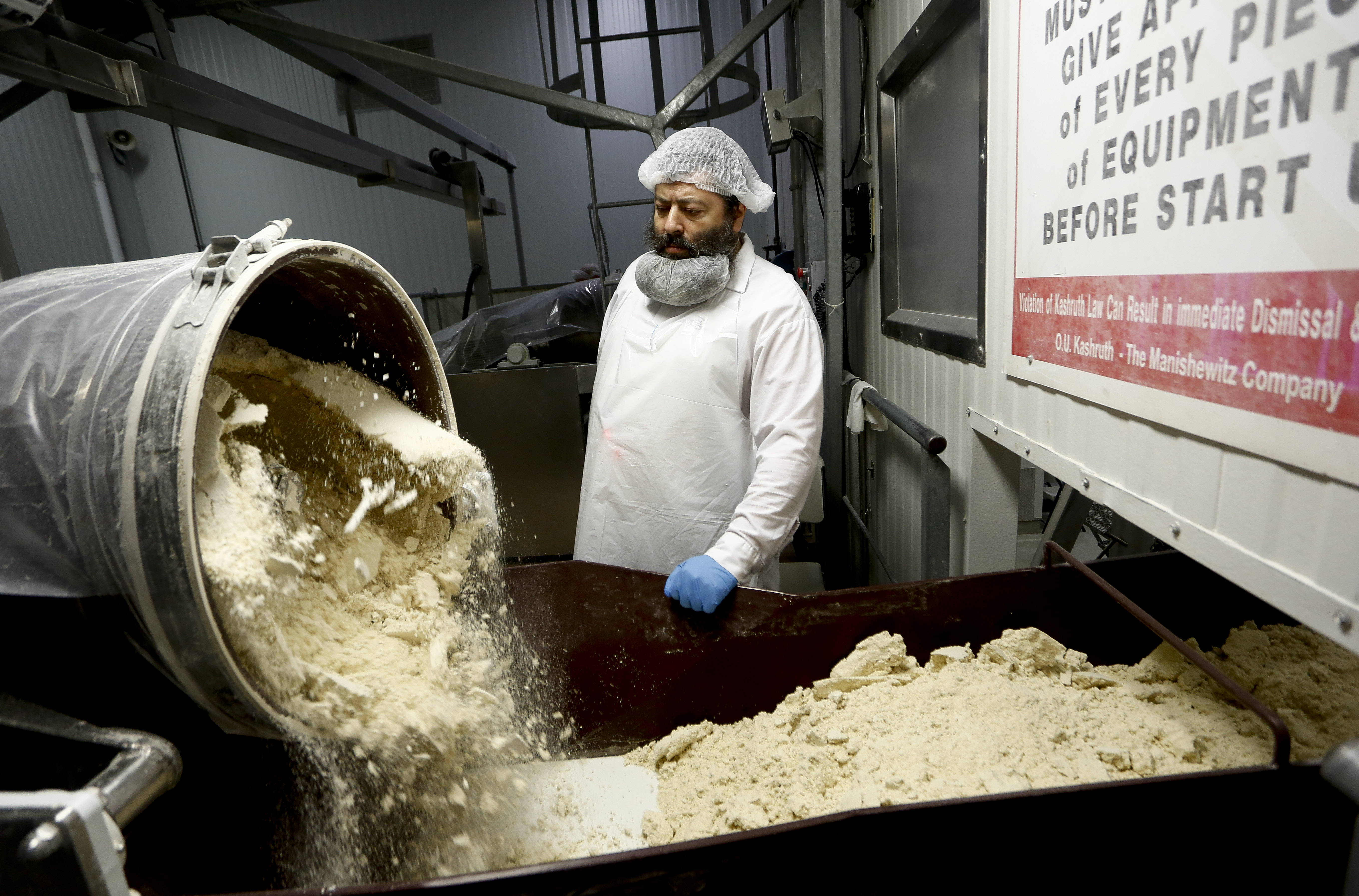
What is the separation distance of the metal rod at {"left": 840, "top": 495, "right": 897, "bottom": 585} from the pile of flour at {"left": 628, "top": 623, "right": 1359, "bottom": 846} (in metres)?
0.78

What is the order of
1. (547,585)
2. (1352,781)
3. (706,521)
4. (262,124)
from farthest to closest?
(262,124)
(706,521)
(547,585)
(1352,781)

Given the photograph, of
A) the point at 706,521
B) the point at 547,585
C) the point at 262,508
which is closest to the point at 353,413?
the point at 262,508

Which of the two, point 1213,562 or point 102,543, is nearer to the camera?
point 102,543

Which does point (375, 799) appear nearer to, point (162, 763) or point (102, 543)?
point (162, 763)

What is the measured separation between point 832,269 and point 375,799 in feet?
5.88

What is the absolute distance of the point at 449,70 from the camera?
7.09ft

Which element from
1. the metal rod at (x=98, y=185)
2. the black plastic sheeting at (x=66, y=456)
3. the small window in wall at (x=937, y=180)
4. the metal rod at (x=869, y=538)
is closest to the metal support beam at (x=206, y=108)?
the black plastic sheeting at (x=66, y=456)

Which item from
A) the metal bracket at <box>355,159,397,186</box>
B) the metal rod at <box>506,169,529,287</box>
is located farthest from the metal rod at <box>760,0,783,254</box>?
the metal rod at <box>506,169,529,287</box>

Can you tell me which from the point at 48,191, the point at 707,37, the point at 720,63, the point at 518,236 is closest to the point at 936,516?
the point at 720,63

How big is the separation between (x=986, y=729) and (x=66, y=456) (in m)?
1.13

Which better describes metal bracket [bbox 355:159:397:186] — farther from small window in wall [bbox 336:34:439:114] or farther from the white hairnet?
small window in wall [bbox 336:34:439:114]

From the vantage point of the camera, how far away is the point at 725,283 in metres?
1.62

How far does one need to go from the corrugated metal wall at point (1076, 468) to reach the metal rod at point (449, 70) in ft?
2.71

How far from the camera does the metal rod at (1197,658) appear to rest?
2.07 feet
